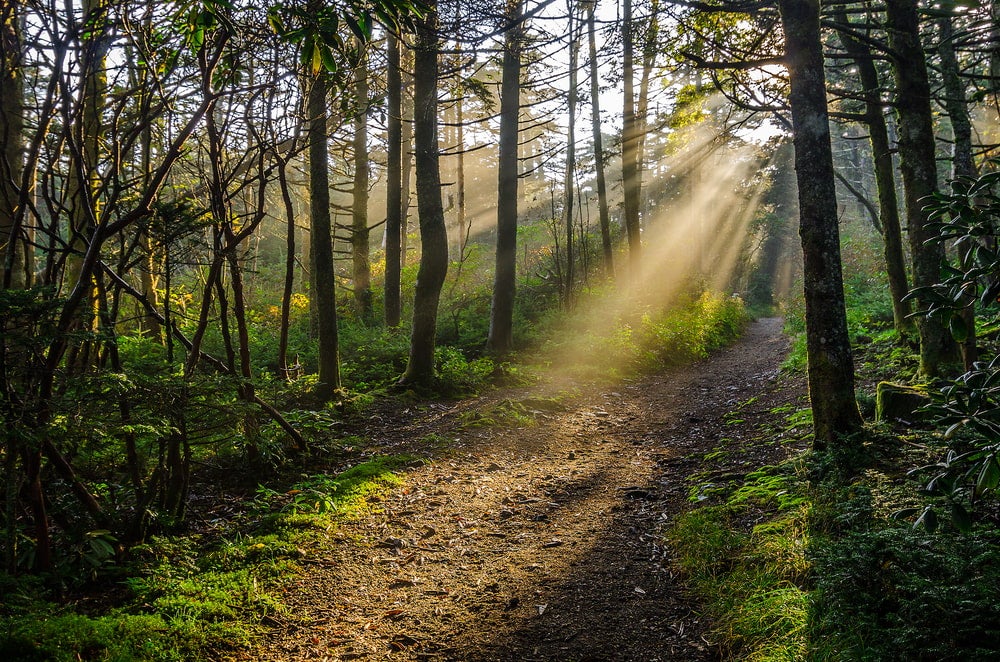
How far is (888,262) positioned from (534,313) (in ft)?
29.2

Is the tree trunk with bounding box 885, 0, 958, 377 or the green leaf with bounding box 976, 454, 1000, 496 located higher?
the tree trunk with bounding box 885, 0, 958, 377

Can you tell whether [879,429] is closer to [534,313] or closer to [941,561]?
[941,561]

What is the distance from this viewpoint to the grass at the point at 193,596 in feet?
9.12

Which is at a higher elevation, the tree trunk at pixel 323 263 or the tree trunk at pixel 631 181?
the tree trunk at pixel 631 181

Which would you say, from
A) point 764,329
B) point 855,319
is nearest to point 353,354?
point 855,319

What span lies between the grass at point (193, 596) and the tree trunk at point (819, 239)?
4.53m

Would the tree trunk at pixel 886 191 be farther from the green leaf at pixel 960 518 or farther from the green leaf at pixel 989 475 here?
the green leaf at pixel 989 475

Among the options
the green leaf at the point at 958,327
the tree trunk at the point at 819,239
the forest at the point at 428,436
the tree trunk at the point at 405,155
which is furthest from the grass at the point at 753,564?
the tree trunk at the point at 405,155

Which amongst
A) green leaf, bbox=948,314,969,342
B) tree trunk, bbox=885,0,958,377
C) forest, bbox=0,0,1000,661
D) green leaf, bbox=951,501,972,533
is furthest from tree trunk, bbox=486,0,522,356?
green leaf, bbox=951,501,972,533

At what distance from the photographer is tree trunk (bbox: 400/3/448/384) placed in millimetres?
9633

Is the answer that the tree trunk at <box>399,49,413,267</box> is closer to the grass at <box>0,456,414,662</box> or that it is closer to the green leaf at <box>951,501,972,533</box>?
the grass at <box>0,456,414,662</box>

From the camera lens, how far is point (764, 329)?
2306cm

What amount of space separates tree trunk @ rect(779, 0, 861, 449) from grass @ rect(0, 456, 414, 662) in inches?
178

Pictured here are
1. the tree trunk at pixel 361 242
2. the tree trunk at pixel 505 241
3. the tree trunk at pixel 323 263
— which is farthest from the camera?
the tree trunk at pixel 361 242
